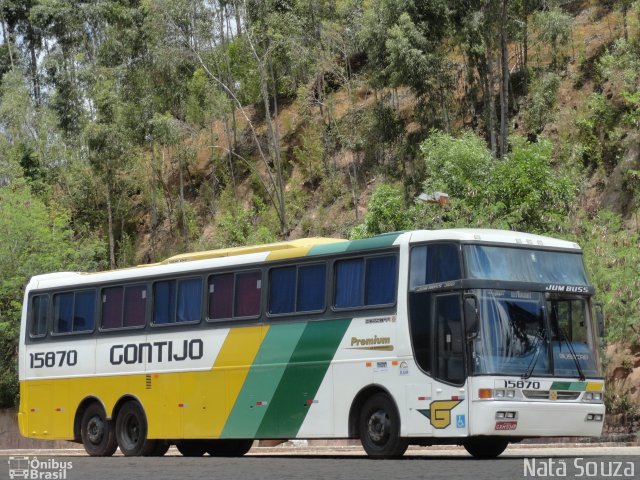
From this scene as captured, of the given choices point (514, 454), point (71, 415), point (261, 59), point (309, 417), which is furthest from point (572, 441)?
point (261, 59)

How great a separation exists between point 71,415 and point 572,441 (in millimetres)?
10769

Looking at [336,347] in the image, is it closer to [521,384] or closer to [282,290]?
[282,290]

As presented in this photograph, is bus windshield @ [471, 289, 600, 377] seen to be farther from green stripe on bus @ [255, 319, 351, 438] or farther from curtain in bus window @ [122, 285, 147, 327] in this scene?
curtain in bus window @ [122, 285, 147, 327]

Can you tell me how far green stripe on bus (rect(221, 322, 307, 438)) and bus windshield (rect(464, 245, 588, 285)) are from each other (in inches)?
140

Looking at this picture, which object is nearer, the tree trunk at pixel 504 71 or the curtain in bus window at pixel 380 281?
the curtain in bus window at pixel 380 281

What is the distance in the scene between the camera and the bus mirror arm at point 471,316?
1756cm

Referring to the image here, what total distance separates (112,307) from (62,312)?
1736mm

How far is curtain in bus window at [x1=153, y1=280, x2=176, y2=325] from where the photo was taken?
2291 centimetres

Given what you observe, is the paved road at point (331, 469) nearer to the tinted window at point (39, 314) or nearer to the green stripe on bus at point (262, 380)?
the green stripe on bus at point (262, 380)

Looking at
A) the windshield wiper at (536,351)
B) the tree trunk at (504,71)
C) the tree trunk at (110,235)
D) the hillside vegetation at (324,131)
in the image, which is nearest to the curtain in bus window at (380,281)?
the windshield wiper at (536,351)

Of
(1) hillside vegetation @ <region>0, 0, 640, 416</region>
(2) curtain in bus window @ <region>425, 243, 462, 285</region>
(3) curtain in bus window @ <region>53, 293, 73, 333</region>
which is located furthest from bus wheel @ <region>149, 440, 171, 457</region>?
(1) hillside vegetation @ <region>0, 0, 640, 416</region>

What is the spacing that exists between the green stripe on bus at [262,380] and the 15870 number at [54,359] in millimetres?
4676

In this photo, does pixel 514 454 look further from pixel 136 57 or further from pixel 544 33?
pixel 136 57

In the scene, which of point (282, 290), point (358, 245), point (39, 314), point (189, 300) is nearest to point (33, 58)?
point (39, 314)
